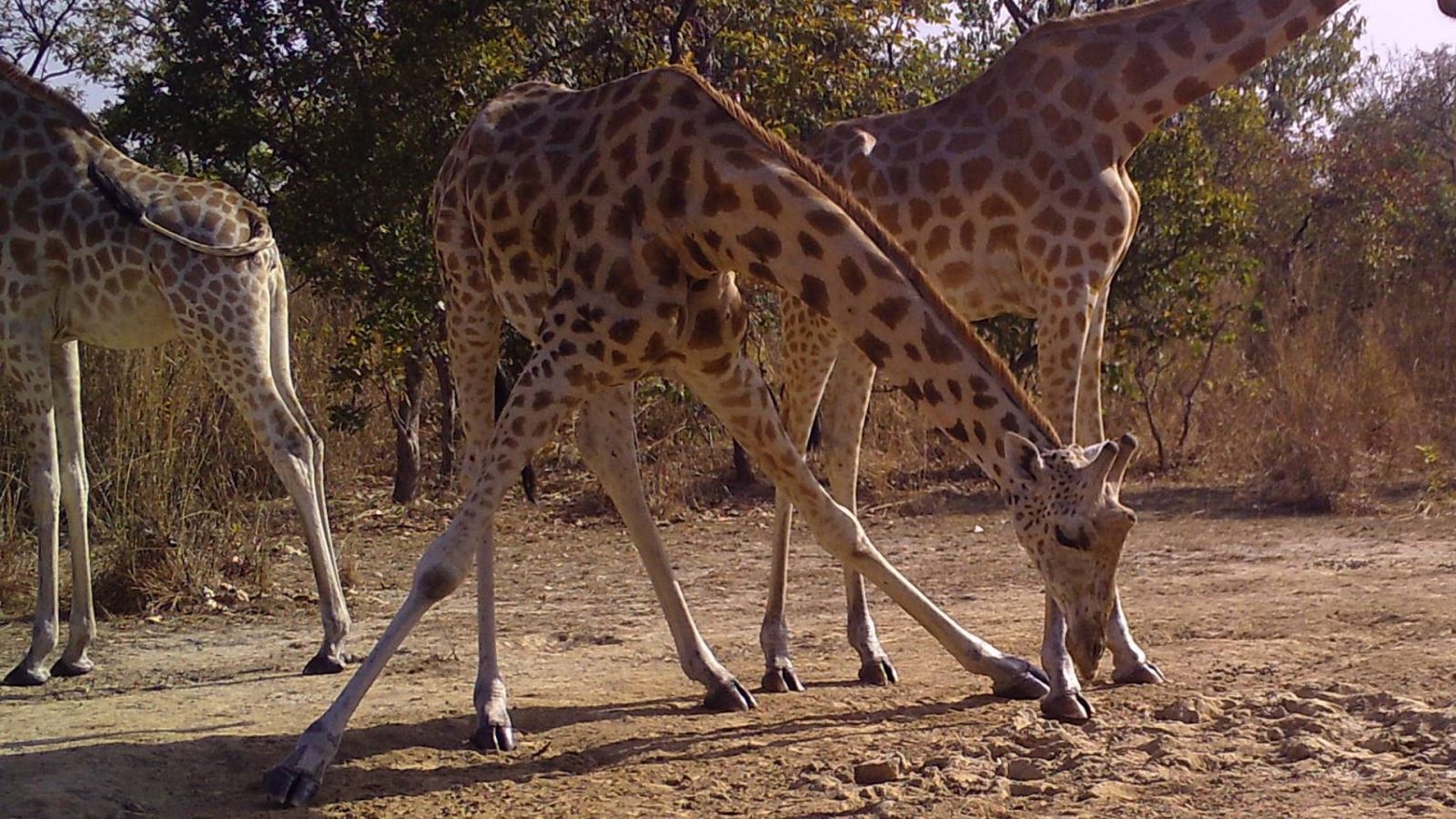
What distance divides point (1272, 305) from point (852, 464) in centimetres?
1038

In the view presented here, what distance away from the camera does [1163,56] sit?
619cm

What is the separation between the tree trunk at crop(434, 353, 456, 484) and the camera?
36.2ft

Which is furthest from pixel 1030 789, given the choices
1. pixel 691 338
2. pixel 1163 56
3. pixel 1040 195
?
pixel 1163 56

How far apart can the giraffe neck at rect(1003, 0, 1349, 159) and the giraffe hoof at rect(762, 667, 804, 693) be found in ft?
8.42

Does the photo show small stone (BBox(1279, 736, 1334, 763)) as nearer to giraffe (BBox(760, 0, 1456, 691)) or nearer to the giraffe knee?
giraffe (BBox(760, 0, 1456, 691))

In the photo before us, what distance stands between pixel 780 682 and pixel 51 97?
185 inches

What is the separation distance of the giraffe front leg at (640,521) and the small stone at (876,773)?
1.05 metres

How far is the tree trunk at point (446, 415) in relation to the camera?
11047mm

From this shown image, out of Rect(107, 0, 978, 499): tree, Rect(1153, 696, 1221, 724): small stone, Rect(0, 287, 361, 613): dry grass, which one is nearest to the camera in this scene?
Rect(1153, 696, 1221, 724): small stone

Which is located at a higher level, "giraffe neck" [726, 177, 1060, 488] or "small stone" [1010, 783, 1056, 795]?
"giraffe neck" [726, 177, 1060, 488]

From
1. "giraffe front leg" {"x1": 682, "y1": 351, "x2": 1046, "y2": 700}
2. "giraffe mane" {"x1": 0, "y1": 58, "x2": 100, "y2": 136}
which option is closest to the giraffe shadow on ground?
"giraffe front leg" {"x1": 682, "y1": 351, "x2": 1046, "y2": 700}

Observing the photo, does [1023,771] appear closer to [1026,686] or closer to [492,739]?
[1026,686]

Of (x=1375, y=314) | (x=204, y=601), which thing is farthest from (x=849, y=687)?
(x=1375, y=314)

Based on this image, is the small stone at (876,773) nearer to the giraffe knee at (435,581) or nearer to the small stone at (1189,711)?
the small stone at (1189,711)
